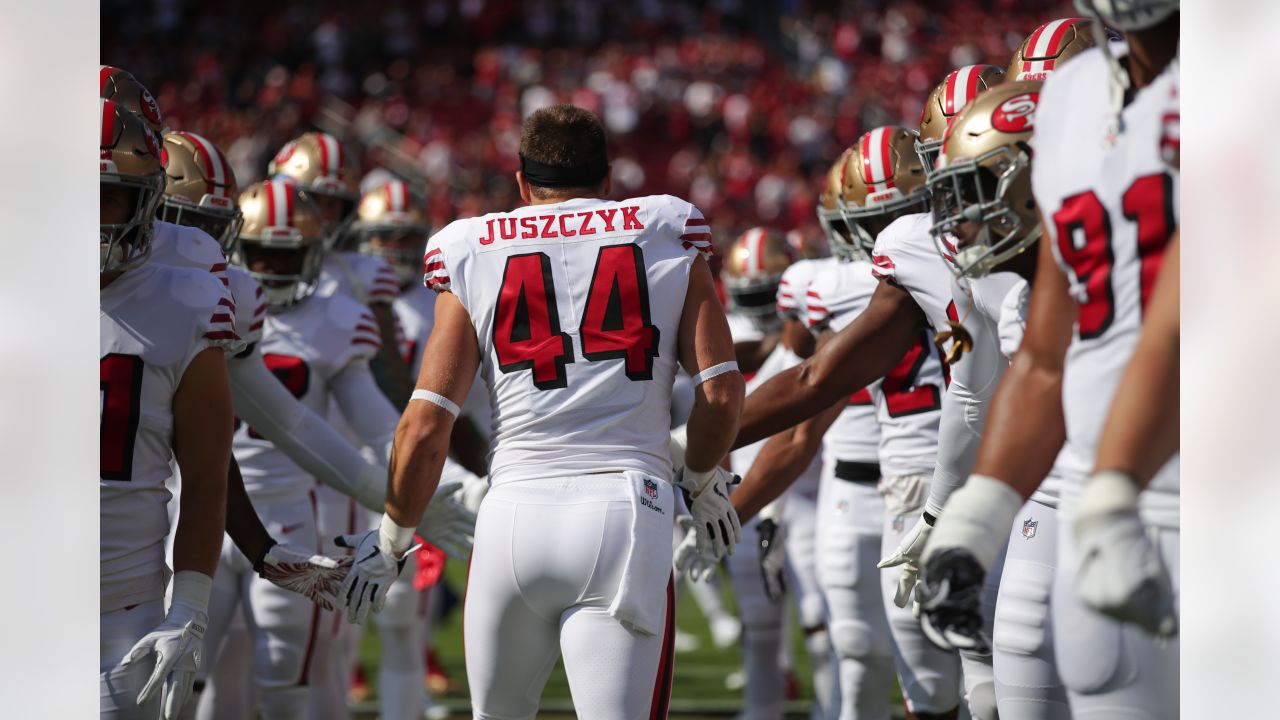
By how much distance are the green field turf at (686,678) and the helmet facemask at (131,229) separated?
327 cm

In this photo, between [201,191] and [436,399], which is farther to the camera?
[201,191]

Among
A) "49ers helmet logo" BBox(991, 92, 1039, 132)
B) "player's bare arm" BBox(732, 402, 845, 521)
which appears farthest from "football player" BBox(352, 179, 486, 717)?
"49ers helmet logo" BBox(991, 92, 1039, 132)

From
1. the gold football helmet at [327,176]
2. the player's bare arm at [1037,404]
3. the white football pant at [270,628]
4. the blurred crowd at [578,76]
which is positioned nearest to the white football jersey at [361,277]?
the gold football helmet at [327,176]

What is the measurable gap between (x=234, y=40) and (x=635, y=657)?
57.2 ft

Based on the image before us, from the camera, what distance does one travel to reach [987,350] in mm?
3154

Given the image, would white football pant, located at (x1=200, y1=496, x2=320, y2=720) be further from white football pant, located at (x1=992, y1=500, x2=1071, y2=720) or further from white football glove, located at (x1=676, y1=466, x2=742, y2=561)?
white football pant, located at (x1=992, y1=500, x2=1071, y2=720)

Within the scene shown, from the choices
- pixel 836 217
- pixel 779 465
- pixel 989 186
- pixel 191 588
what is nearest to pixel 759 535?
pixel 779 465

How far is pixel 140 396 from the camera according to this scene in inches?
111

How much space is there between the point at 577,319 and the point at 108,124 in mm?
951

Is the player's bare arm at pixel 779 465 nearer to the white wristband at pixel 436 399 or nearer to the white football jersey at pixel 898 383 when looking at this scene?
the white football jersey at pixel 898 383

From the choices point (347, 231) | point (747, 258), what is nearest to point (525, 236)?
point (347, 231)

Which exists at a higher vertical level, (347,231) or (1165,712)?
(347,231)

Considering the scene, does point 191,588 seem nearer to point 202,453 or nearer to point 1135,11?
point 202,453
